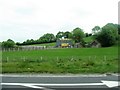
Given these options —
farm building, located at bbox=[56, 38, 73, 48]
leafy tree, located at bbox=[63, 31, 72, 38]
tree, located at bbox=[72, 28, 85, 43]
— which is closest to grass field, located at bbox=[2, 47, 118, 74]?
farm building, located at bbox=[56, 38, 73, 48]

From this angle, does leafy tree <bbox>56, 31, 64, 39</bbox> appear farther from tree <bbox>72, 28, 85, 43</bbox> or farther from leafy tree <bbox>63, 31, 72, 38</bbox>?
tree <bbox>72, 28, 85, 43</bbox>

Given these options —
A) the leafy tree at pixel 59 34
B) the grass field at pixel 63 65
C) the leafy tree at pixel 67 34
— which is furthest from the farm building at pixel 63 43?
the grass field at pixel 63 65

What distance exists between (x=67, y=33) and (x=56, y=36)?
6.83 m

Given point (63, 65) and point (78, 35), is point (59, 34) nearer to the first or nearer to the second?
point (78, 35)

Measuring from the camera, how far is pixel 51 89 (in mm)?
9273

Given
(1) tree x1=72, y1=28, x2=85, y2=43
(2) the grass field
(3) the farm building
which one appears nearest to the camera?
(2) the grass field

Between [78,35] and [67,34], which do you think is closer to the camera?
[78,35]

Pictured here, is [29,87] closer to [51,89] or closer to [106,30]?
[51,89]

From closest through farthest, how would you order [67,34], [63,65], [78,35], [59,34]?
[63,65], [78,35], [67,34], [59,34]

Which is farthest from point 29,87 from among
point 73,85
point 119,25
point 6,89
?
point 119,25

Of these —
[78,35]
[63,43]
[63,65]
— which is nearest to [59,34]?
[78,35]

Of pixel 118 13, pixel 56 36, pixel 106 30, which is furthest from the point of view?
pixel 56 36

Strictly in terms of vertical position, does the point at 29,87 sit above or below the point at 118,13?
below

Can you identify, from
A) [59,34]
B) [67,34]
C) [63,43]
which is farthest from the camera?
[59,34]
